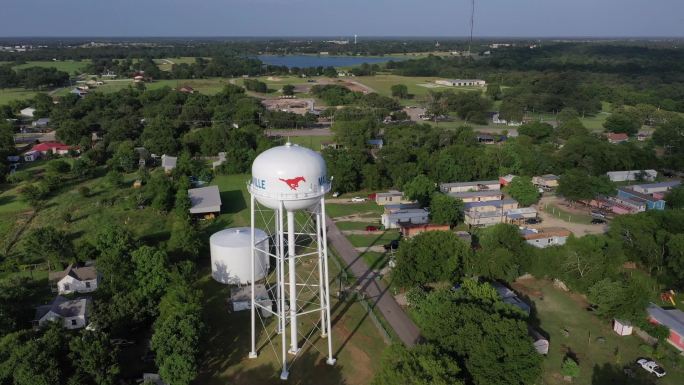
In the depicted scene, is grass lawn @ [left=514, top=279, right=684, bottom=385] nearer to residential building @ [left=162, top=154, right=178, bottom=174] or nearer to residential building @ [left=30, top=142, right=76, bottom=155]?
residential building @ [left=162, top=154, right=178, bottom=174]

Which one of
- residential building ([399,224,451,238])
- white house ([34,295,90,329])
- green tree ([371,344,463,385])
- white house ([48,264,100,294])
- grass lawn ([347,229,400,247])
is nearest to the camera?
green tree ([371,344,463,385])

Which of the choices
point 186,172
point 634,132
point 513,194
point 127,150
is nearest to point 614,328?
point 513,194

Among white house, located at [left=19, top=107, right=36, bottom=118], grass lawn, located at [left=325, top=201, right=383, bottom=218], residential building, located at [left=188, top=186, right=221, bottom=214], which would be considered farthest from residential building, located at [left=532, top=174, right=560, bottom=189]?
white house, located at [left=19, top=107, right=36, bottom=118]

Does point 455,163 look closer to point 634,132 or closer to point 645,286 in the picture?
point 645,286

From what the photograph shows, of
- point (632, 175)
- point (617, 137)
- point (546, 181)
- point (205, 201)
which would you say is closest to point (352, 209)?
point (205, 201)

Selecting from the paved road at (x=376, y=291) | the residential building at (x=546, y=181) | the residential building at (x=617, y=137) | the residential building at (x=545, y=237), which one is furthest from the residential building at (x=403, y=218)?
the residential building at (x=617, y=137)

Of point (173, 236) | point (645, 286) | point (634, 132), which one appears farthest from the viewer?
point (634, 132)
